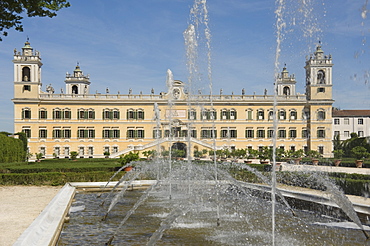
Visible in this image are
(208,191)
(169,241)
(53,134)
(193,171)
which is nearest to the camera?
(169,241)

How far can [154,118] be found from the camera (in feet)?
148

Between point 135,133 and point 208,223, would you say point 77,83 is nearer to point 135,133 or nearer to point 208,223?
point 135,133

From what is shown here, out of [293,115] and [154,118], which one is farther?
[293,115]

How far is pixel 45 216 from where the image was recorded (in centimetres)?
699

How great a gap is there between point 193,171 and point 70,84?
45329mm

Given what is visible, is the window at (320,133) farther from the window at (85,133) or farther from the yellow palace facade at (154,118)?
the window at (85,133)

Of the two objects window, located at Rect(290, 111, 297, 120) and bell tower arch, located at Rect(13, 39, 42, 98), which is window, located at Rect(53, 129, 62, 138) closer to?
bell tower arch, located at Rect(13, 39, 42, 98)

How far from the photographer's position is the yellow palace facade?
4362 centimetres

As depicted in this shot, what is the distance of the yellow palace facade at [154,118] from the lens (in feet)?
143

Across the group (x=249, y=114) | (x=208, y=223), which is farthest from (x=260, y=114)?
(x=208, y=223)

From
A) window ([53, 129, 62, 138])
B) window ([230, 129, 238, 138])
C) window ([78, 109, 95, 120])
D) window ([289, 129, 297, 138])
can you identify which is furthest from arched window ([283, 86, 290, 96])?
window ([53, 129, 62, 138])

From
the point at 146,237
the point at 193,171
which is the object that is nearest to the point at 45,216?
the point at 146,237

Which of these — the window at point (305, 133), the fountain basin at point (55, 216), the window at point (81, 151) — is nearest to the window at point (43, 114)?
the window at point (81, 151)

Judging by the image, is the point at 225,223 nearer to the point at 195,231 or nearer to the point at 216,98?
the point at 195,231
